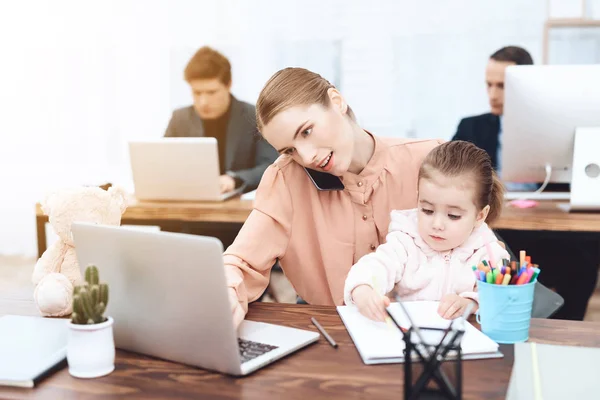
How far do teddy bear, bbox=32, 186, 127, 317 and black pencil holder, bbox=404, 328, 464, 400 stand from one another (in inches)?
27.5

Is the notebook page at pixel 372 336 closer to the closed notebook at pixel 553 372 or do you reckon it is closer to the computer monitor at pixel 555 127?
the closed notebook at pixel 553 372

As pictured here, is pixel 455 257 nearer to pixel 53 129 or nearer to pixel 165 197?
pixel 165 197

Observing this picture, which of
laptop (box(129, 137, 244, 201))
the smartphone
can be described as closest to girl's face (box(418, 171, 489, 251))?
the smartphone

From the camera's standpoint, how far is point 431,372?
0.80 meters

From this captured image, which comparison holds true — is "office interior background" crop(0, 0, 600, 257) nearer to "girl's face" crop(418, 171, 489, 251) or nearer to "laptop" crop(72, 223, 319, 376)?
"girl's face" crop(418, 171, 489, 251)

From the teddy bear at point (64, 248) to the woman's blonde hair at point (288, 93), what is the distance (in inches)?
14.2

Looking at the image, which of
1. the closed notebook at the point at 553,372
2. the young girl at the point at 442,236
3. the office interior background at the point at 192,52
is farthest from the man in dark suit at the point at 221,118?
the closed notebook at the point at 553,372

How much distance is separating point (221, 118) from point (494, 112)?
4.54 ft

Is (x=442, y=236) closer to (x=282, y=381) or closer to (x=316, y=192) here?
(x=316, y=192)

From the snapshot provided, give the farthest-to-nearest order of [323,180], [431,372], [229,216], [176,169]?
[176,169] < [229,216] < [323,180] < [431,372]

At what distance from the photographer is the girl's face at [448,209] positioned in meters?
1.32

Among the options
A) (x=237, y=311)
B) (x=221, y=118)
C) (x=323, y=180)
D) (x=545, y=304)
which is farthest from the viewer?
(x=221, y=118)

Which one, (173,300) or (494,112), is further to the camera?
(494,112)

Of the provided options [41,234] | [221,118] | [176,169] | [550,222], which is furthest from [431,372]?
[221,118]
